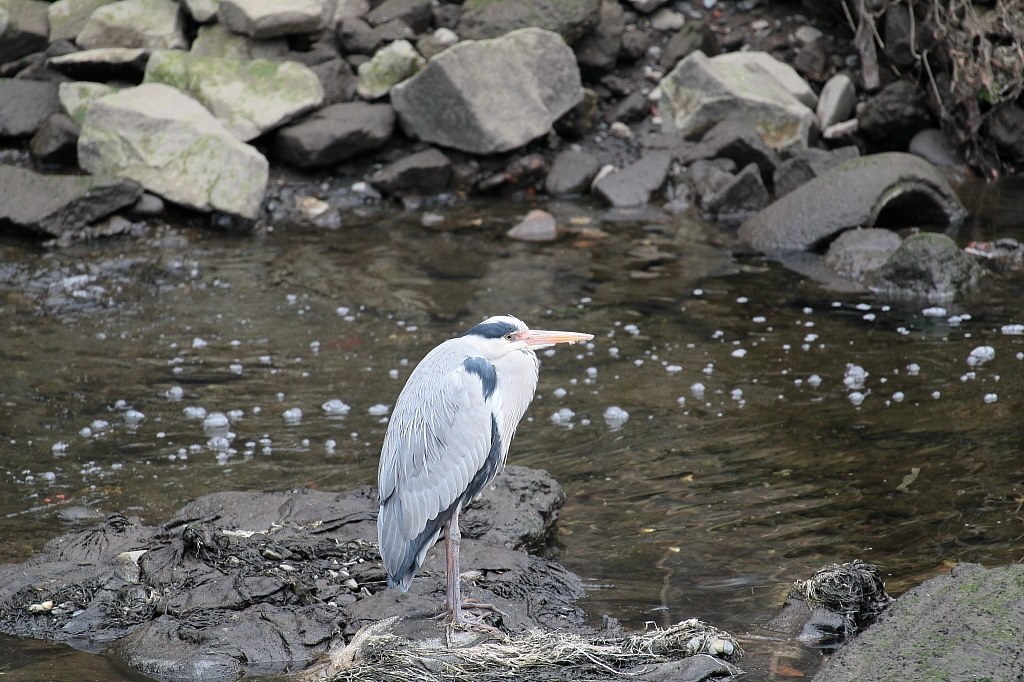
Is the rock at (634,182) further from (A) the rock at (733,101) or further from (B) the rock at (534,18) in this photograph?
(B) the rock at (534,18)

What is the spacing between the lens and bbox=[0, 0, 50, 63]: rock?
14055 mm

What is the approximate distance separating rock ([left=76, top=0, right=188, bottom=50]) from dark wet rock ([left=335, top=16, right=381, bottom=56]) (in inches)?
79.0

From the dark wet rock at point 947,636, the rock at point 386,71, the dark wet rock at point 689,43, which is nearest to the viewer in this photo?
the dark wet rock at point 947,636

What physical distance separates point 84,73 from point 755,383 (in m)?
9.57

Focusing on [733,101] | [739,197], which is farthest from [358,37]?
[739,197]

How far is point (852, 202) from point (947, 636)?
7420mm

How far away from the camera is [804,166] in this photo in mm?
12328

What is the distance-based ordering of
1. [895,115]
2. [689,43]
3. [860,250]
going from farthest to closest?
[689,43] → [895,115] → [860,250]

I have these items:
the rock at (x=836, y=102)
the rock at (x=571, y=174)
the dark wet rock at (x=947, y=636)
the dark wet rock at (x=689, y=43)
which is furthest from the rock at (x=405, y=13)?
the dark wet rock at (x=947, y=636)

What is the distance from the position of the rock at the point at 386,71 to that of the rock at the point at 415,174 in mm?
1009

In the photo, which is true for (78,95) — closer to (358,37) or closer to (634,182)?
(358,37)

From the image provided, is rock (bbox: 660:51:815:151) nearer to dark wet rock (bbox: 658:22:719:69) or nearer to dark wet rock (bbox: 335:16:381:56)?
dark wet rock (bbox: 658:22:719:69)

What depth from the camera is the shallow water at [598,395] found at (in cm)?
574

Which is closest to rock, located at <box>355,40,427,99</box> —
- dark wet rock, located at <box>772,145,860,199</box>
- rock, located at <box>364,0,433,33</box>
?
rock, located at <box>364,0,433,33</box>
